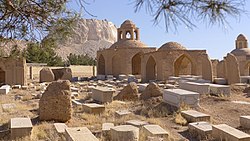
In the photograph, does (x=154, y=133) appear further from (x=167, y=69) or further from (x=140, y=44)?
(x=140, y=44)

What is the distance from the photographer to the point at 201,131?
256 inches

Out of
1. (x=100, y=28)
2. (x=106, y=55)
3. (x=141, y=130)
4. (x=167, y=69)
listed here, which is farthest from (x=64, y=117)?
(x=100, y=28)

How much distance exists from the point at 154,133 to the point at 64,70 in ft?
70.8

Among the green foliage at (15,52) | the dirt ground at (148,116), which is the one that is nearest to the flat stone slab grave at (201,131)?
the dirt ground at (148,116)

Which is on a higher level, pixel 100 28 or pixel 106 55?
pixel 100 28

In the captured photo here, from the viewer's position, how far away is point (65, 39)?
17.6 feet

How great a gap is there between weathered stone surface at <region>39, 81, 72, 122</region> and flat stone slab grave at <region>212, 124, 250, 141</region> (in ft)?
12.6

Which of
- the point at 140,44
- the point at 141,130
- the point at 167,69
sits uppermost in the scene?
the point at 140,44

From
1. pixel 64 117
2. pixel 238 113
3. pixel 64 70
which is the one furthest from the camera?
pixel 64 70

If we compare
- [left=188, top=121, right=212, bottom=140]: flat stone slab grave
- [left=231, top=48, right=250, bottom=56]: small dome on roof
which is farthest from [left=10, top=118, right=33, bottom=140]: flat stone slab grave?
[left=231, top=48, right=250, bottom=56]: small dome on roof

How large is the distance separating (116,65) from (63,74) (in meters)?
5.48

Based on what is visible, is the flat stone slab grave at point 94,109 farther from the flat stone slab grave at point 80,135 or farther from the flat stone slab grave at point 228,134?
the flat stone slab grave at point 228,134

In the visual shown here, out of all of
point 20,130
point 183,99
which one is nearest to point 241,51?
point 183,99

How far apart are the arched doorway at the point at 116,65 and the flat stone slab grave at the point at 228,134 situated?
2284 centimetres
